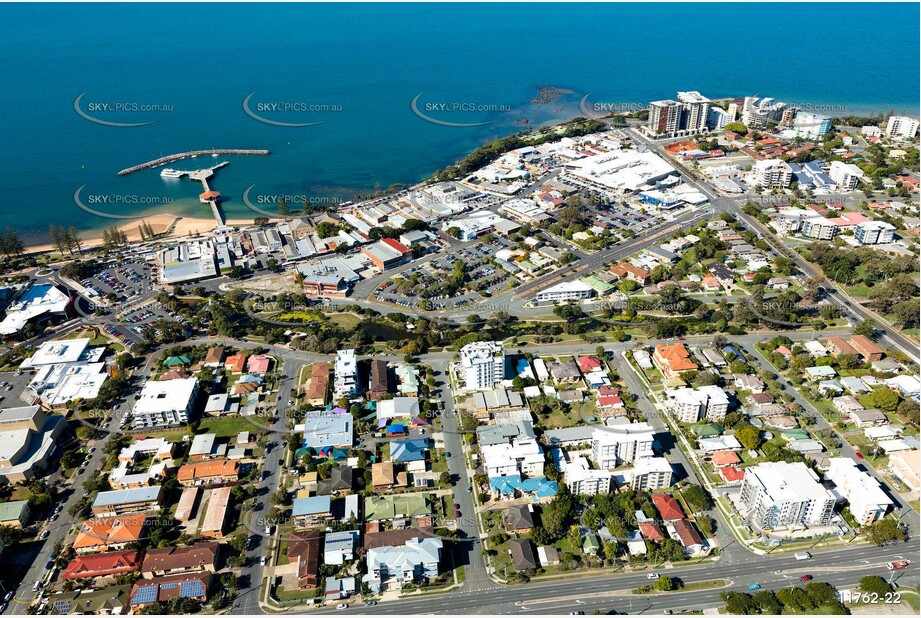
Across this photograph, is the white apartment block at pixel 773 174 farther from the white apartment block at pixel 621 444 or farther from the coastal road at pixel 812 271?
the white apartment block at pixel 621 444

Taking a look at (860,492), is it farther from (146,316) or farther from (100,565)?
(146,316)

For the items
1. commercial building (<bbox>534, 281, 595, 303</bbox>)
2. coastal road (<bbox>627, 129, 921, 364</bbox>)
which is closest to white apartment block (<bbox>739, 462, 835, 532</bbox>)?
coastal road (<bbox>627, 129, 921, 364</bbox>)

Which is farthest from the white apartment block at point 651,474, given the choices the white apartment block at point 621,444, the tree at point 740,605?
the tree at point 740,605

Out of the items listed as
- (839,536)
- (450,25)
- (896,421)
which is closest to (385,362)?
(839,536)

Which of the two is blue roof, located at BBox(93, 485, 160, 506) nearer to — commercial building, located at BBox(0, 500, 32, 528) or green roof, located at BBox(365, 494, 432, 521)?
commercial building, located at BBox(0, 500, 32, 528)

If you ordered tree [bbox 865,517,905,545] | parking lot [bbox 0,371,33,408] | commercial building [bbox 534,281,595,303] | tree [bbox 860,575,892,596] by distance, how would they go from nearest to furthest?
tree [bbox 860,575,892,596] → tree [bbox 865,517,905,545] → parking lot [bbox 0,371,33,408] → commercial building [bbox 534,281,595,303]

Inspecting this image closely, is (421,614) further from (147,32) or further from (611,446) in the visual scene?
(147,32)

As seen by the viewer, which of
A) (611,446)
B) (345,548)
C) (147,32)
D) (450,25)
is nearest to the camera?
(345,548)
